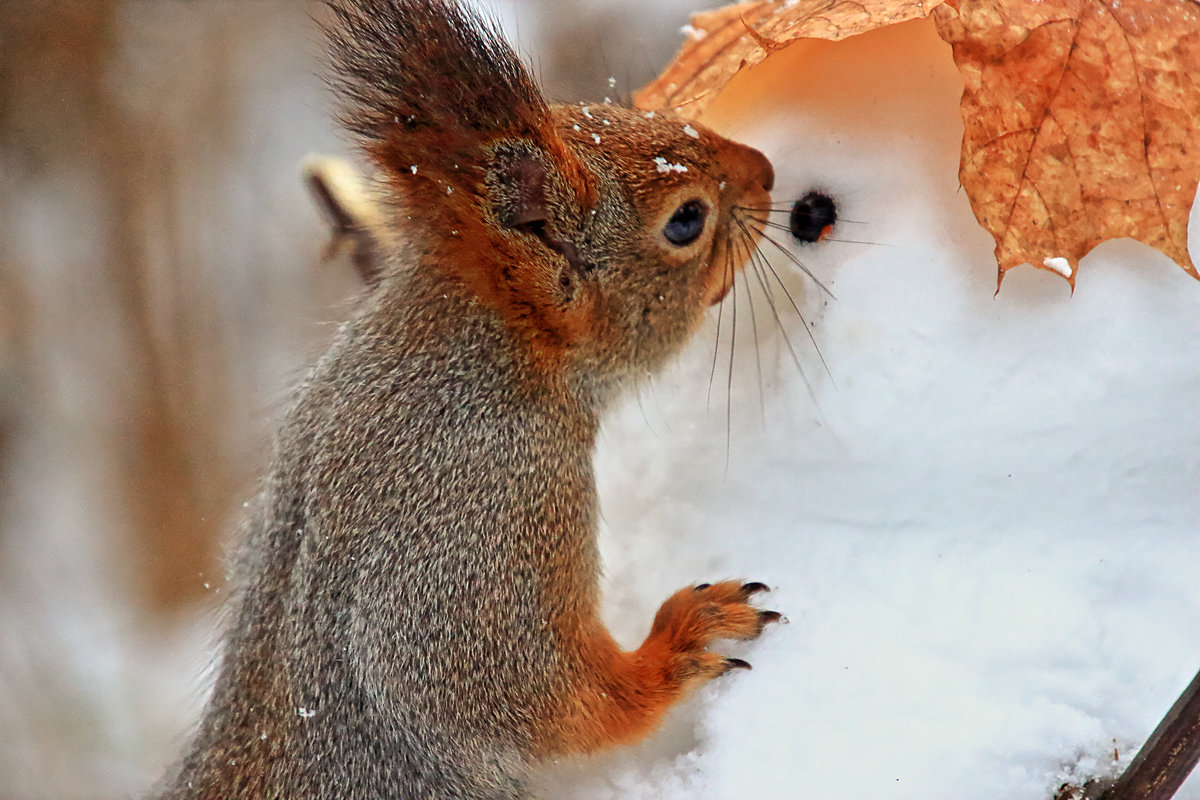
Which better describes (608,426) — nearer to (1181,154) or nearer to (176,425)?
(1181,154)

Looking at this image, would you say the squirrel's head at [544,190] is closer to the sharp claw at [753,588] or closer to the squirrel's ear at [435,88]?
the squirrel's ear at [435,88]

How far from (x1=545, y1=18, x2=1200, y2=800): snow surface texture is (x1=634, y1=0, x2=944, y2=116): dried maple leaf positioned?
0.10 metres

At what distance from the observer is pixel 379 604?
148 centimetres

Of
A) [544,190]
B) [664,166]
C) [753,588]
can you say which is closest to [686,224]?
[664,166]

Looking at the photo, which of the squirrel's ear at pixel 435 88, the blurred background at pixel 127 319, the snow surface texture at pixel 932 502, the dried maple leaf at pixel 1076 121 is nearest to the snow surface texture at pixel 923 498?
the snow surface texture at pixel 932 502

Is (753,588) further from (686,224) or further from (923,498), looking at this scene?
(686,224)

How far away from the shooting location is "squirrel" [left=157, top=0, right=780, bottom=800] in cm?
146

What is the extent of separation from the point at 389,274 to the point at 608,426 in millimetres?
508

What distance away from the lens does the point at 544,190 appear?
55.2 inches

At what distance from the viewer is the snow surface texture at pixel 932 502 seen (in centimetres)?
149

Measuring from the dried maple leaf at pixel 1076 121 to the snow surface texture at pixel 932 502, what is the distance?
14 centimetres

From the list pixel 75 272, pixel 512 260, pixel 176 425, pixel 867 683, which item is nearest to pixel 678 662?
pixel 867 683

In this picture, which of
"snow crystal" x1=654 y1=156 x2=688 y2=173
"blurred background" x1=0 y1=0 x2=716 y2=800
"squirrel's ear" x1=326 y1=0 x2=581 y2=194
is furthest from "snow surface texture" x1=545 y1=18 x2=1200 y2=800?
"blurred background" x1=0 y1=0 x2=716 y2=800

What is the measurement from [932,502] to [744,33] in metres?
0.89
